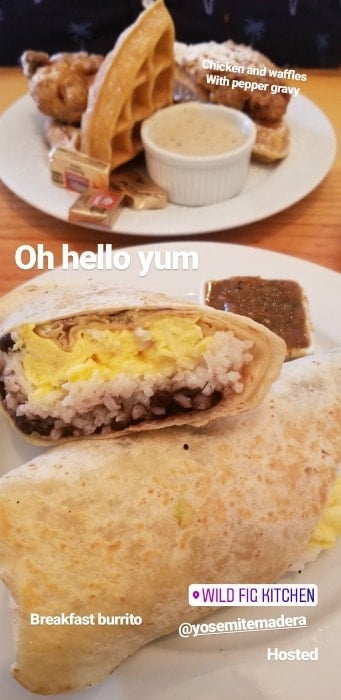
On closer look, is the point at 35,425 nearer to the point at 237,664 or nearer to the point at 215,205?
the point at 237,664

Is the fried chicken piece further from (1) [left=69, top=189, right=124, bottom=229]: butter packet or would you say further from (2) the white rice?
(2) the white rice

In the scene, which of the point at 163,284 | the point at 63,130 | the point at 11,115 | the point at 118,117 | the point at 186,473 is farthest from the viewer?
the point at 11,115

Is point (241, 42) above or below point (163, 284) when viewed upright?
above

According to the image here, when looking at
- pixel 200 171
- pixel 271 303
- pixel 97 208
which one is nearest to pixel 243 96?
pixel 200 171

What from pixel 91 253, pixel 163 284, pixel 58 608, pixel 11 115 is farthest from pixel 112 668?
pixel 11 115

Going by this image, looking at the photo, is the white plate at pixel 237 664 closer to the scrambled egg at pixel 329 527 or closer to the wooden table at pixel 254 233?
the scrambled egg at pixel 329 527

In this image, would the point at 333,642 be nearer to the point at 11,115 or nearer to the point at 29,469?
the point at 29,469
